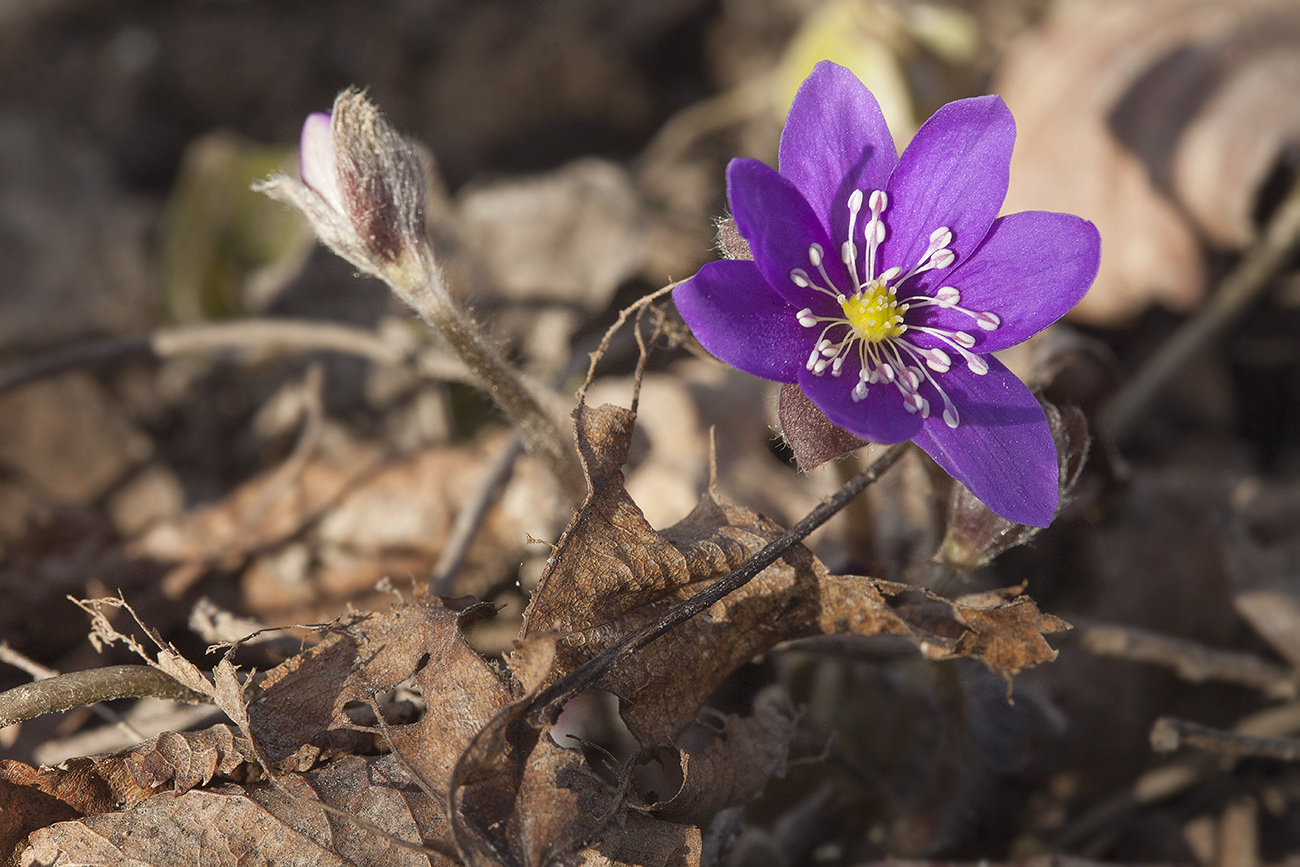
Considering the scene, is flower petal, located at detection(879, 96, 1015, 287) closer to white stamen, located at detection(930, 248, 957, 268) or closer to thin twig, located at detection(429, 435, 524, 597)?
white stamen, located at detection(930, 248, 957, 268)

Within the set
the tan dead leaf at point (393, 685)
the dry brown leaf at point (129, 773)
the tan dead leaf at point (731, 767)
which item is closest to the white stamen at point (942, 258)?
the tan dead leaf at point (731, 767)

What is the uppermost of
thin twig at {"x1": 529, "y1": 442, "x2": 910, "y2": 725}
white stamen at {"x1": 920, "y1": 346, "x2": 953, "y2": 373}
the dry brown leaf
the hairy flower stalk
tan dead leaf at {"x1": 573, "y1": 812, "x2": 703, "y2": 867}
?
the hairy flower stalk

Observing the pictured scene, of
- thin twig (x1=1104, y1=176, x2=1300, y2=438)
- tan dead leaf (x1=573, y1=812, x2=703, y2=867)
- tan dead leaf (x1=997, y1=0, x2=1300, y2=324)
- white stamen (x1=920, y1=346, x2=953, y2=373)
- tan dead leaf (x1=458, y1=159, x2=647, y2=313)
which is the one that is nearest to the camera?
tan dead leaf (x1=573, y1=812, x2=703, y2=867)

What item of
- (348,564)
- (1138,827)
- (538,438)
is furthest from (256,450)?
(1138,827)

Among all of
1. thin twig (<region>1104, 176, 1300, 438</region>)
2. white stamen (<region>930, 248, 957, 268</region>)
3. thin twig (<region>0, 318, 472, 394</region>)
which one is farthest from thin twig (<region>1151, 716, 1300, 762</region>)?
thin twig (<region>0, 318, 472, 394</region>)

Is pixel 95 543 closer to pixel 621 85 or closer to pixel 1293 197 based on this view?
pixel 621 85

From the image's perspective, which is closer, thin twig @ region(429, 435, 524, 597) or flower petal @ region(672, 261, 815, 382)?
flower petal @ region(672, 261, 815, 382)

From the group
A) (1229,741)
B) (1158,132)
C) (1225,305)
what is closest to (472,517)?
(1229,741)

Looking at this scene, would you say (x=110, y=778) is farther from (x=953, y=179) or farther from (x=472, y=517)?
(x=953, y=179)
